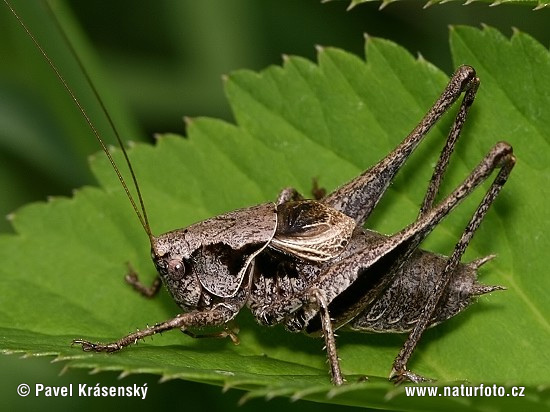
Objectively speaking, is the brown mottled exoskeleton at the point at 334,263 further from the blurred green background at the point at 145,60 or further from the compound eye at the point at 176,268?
the blurred green background at the point at 145,60

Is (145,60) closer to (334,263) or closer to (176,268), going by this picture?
(176,268)

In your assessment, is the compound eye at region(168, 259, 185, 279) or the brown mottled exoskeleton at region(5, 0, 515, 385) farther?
the compound eye at region(168, 259, 185, 279)

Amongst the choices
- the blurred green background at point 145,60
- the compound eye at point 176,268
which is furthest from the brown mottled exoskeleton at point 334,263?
the blurred green background at point 145,60

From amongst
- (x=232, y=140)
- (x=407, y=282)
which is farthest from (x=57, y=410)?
(x=407, y=282)

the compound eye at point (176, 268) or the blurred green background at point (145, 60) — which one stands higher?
the blurred green background at point (145, 60)

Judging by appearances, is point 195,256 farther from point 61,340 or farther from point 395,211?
point 395,211

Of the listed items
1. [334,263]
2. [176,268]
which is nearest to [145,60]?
[176,268]

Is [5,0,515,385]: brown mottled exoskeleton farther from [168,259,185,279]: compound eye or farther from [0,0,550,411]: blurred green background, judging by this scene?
[0,0,550,411]: blurred green background

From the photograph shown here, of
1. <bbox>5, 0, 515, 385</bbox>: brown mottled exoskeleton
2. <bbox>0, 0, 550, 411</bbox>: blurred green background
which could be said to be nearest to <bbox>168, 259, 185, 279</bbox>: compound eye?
<bbox>5, 0, 515, 385</bbox>: brown mottled exoskeleton
